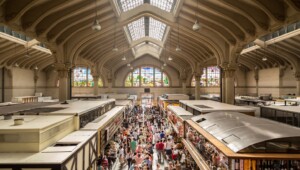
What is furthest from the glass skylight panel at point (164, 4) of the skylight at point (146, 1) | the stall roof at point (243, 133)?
the stall roof at point (243, 133)

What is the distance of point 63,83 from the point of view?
16219 mm

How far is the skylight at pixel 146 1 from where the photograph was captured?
51.6ft

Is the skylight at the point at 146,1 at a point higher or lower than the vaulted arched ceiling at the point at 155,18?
higher

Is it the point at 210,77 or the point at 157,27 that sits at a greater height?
the point at 157,27

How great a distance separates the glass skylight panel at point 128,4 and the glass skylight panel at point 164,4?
0.94m

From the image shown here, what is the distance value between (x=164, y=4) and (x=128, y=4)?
248 cm

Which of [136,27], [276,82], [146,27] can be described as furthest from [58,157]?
[276,82]

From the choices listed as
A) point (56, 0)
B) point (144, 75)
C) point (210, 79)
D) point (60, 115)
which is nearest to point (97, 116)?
point (60, 115)

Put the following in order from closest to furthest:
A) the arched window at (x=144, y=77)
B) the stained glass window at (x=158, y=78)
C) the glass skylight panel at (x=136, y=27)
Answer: the glass skylight panel at (x=136, y=27)
the arched window at (x=144, y=77)
the stained glass window at (x=158, y=78)

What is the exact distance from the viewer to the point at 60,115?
8258 mm

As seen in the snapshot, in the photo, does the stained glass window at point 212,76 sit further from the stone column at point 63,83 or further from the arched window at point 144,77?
the stone column at point 63,83

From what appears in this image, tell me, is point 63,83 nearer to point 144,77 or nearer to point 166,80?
point 144,77

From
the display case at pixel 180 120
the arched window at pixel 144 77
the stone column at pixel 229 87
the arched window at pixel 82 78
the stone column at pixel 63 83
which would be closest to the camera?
the display case at pixel 180 120

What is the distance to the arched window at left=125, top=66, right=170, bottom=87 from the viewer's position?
3762 cm
